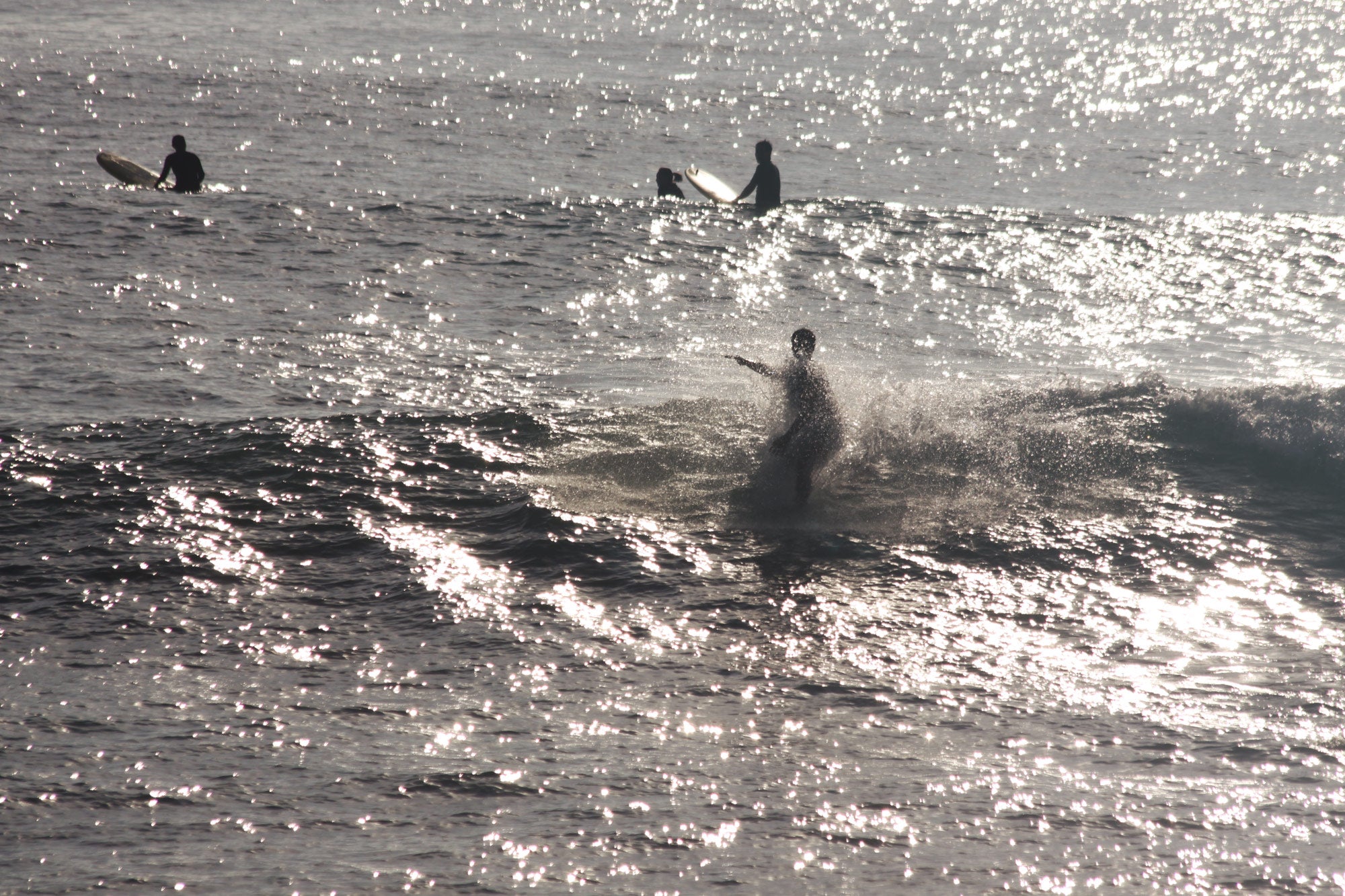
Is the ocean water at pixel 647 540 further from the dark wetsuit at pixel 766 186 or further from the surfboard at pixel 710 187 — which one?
the surfboard at pixel 710 187

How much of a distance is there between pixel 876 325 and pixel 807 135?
611 inches

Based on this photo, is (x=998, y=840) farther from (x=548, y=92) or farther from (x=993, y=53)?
(x=993, y=53)

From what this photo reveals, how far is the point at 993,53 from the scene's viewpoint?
47.4 m

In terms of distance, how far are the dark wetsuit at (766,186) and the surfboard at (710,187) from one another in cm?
64

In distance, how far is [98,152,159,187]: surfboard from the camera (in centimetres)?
1930

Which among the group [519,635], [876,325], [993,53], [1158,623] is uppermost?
[993,53]

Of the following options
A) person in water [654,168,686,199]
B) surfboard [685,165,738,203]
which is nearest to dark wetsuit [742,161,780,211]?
surfboard [685,165,738,203]

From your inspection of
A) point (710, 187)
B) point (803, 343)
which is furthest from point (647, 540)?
point (710, 187)

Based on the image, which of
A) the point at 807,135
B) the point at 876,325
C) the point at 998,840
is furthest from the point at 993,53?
the point at 998,840

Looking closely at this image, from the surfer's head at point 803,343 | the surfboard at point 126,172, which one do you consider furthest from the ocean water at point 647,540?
the surfer's head at point 803,343

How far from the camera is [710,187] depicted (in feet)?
70.9

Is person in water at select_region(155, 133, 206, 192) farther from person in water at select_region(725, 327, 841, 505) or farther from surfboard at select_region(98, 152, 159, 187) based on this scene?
person in water at select_region(725, 327, 841, 505)

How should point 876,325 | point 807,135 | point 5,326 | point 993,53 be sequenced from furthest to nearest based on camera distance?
point 993,53, point 807,135, point 876,325, point 5,326

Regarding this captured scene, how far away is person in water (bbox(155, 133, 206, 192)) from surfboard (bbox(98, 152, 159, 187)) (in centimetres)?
47
